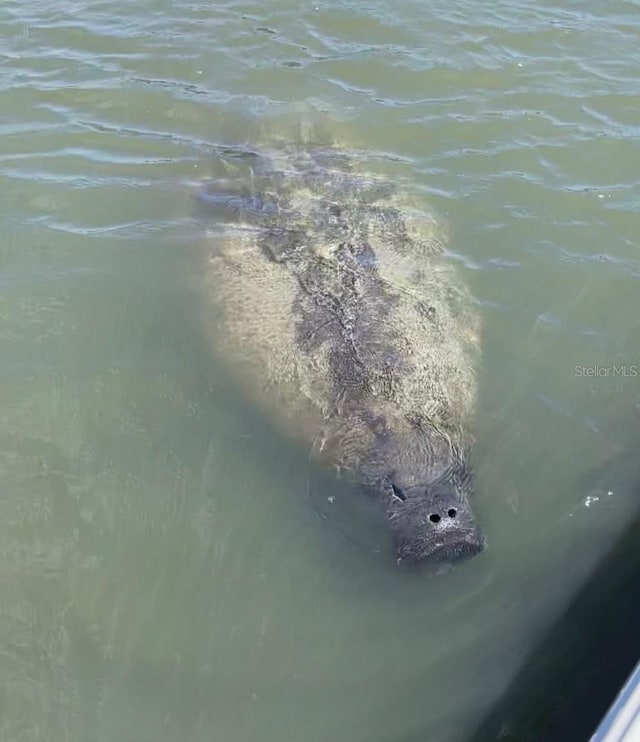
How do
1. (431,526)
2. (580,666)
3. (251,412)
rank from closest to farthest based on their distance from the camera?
(580,666) → (431,526) → (251,412)

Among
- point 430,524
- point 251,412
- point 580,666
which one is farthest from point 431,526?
point 251,412

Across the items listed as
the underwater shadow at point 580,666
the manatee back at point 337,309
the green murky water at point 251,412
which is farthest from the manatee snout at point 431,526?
the underwater shadow at point 580,666

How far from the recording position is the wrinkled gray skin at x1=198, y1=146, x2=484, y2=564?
5.57 meters

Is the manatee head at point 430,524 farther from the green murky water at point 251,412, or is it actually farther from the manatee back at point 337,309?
the manatee back at point 337,309

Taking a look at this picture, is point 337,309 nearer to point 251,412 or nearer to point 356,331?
point 356,331

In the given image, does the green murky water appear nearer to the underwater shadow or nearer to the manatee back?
the underwater shadow

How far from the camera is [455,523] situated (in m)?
5.27

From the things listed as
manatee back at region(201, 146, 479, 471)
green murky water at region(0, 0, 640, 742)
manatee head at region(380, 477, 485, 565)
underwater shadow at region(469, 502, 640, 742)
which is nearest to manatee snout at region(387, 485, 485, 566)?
manatee head at region(380, 477, 485, 565)

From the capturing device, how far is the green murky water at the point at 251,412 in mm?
5004

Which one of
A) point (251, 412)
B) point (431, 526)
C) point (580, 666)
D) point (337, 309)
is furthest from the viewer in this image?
point (337, 309)

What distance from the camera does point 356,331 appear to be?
6.43 meters

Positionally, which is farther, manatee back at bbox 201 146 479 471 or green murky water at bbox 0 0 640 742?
manatee back at bbox 201 146 479 471

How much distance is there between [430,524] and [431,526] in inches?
0.6

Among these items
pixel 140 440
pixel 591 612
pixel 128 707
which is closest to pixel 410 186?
pixel 140 440
